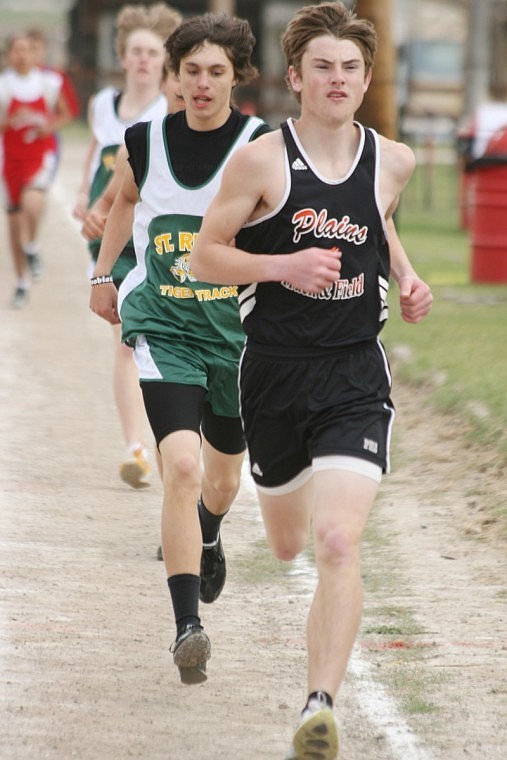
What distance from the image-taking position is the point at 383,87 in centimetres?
1491

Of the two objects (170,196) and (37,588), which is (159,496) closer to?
(37,588)

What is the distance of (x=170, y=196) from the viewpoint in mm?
5746

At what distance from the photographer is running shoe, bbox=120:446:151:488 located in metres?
8.10

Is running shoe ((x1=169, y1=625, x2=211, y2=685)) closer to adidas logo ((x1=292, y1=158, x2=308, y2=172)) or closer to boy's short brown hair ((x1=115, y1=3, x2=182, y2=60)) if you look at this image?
adidas logo ((x1=292, y1=158, x2=308, y2=172))

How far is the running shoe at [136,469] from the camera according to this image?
26.6ft

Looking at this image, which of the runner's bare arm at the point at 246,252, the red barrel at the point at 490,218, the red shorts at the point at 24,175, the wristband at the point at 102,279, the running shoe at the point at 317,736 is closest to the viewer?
the running shoe at the point at 317,736

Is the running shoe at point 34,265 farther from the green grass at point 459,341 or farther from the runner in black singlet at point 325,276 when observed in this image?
the runner in black singlet at point 325,276

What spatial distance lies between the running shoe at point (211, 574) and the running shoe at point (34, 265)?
1022cm

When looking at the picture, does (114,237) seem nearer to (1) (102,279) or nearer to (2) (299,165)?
(1) (102,279)

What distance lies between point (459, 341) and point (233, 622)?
20.1ft

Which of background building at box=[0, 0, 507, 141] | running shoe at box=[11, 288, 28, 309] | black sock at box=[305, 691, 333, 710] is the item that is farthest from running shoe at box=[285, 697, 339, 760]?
background building at box=[0, 0, 507, 141]

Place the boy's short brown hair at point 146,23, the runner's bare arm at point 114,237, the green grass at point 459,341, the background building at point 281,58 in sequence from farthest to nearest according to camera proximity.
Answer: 1. the background building at point 281,58
2. the green grass at point 459,341
3. the boy's short brown hair at point 146,23
4. the runner's bare arm at point 114,237

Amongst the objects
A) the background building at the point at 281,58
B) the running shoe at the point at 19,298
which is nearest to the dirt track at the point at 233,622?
the running shoe at the point at 19,298

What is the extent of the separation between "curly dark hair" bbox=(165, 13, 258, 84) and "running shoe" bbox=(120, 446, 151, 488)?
2628 mm
